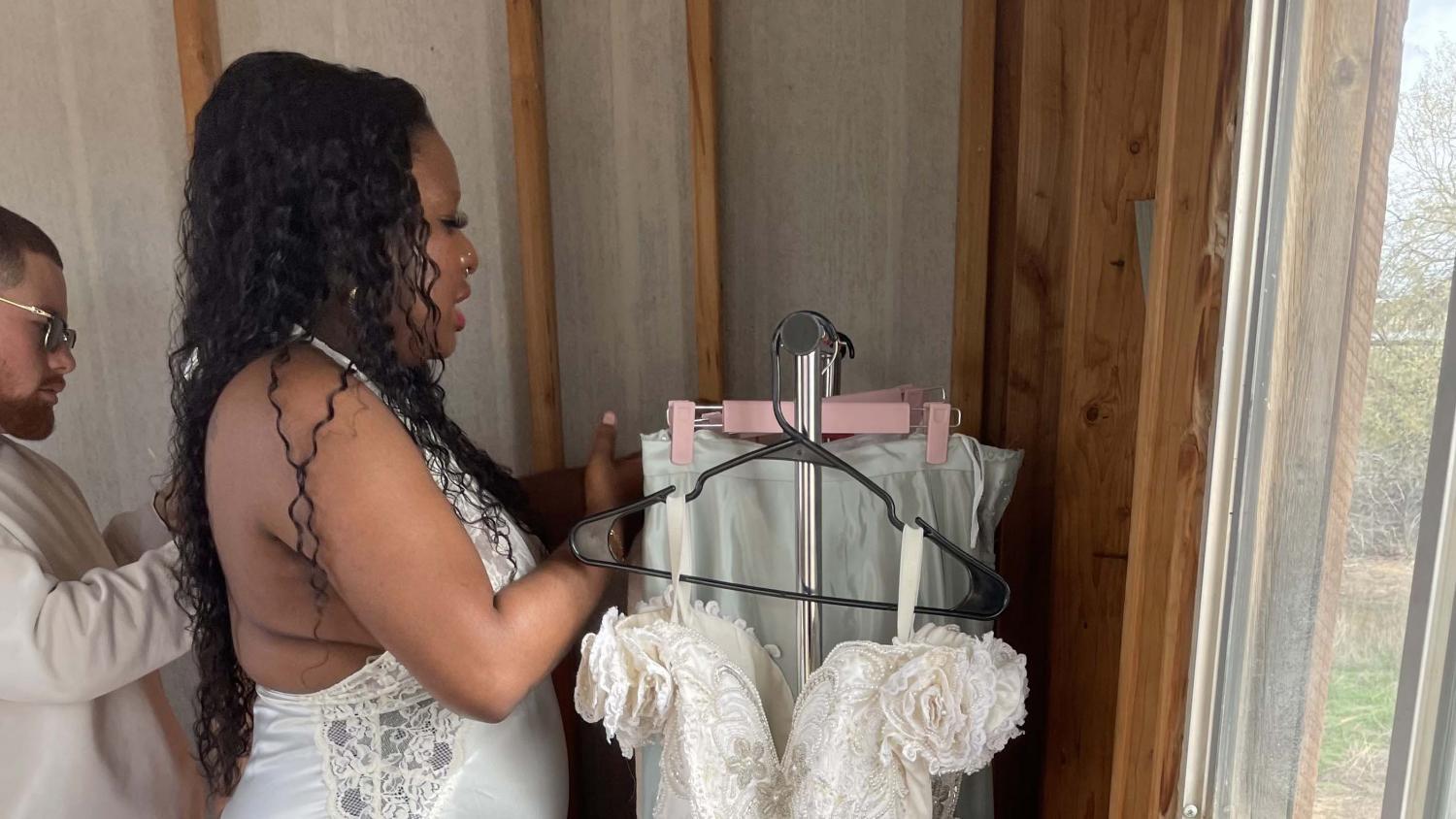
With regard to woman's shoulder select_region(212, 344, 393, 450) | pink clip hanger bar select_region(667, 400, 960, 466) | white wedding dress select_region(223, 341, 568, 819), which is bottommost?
white wedding dress select_region(223, 341, 568, 819)

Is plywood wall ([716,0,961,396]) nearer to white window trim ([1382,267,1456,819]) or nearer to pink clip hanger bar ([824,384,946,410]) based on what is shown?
pink clip hanger bar ([824,384,946,410])

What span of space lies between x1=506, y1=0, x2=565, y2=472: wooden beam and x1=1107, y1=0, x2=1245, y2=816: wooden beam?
98 centimetres

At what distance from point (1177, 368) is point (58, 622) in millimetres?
1225

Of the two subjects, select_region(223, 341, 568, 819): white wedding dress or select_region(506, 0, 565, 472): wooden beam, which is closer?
select_region(223, 341, 568, 819): white wedding dress

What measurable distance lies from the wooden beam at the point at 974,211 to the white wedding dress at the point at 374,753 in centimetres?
71

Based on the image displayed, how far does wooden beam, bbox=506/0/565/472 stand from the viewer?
1.42 meters

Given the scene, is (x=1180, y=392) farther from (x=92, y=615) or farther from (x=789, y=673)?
(x=92, y=615)

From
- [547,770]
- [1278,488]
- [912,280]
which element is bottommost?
[547,770]

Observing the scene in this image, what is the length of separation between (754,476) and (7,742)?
990 millimetres

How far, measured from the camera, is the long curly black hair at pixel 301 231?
874mm

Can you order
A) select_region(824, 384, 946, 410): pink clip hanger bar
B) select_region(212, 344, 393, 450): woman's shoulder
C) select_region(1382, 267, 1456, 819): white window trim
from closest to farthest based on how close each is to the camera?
select_region(1382, 267, 1456, 819): white window trim → select_region(212, 344, 393, 450): woman's shoulder → select_region(824, 384, 946, 410): pink clip hanger bar

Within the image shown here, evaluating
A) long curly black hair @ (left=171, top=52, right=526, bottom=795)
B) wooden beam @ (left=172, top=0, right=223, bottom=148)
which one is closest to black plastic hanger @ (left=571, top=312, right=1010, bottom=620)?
long curly black hair @ (left=171, top=52, right=526, bottom=795)

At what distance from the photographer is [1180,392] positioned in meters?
0.76

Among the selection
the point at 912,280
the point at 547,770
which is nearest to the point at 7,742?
the point at 547,770
